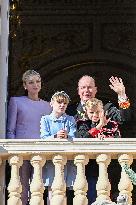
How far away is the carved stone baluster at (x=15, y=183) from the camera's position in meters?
7.64

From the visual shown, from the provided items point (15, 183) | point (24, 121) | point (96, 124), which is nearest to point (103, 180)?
point (96, 124)

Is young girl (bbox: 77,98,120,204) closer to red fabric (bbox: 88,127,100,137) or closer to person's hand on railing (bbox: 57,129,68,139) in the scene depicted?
red fabric (bbox: 88,127,100,137)

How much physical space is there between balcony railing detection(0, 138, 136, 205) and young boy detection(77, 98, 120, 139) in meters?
0.11

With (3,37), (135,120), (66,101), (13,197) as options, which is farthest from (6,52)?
(135,120)

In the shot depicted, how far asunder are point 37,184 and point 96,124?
76 cm

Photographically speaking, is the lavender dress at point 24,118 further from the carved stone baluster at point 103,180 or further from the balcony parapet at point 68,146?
the carved stone baluster at point 103,180

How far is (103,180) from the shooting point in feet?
25.2

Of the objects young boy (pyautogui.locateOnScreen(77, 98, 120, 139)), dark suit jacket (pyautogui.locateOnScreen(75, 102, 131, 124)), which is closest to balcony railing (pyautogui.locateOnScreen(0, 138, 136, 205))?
young boy (pyautogui.locateOnScreen(77, 98, 120, 139))

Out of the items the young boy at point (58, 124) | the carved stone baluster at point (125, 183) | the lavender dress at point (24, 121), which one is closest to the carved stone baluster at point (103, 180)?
the carved stone baluster at point (125, 183)

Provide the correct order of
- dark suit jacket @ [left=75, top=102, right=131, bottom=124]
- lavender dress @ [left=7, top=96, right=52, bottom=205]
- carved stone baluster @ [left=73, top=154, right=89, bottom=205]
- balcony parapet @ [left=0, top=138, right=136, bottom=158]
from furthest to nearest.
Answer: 1. lavender dress @ [left=7, top=96, right=52, bottom=205]
2. dark suit jacket @ [left=75, top=102, right=131, bottom=124]
3. balcony parapet @ [left=0, top=138, right=136, bottom=158]
4. carved stone baluster @ [left=73, top=154, right=89, bottom=205]

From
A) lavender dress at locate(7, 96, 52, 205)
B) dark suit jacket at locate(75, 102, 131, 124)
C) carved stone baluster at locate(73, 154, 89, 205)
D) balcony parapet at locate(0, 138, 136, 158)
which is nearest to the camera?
carved stone baluster at locate(73, 154, 89, 205)

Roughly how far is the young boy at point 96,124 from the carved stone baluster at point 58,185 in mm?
315

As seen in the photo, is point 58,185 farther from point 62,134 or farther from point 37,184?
point 62,134

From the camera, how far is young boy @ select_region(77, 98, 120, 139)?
776 cm
